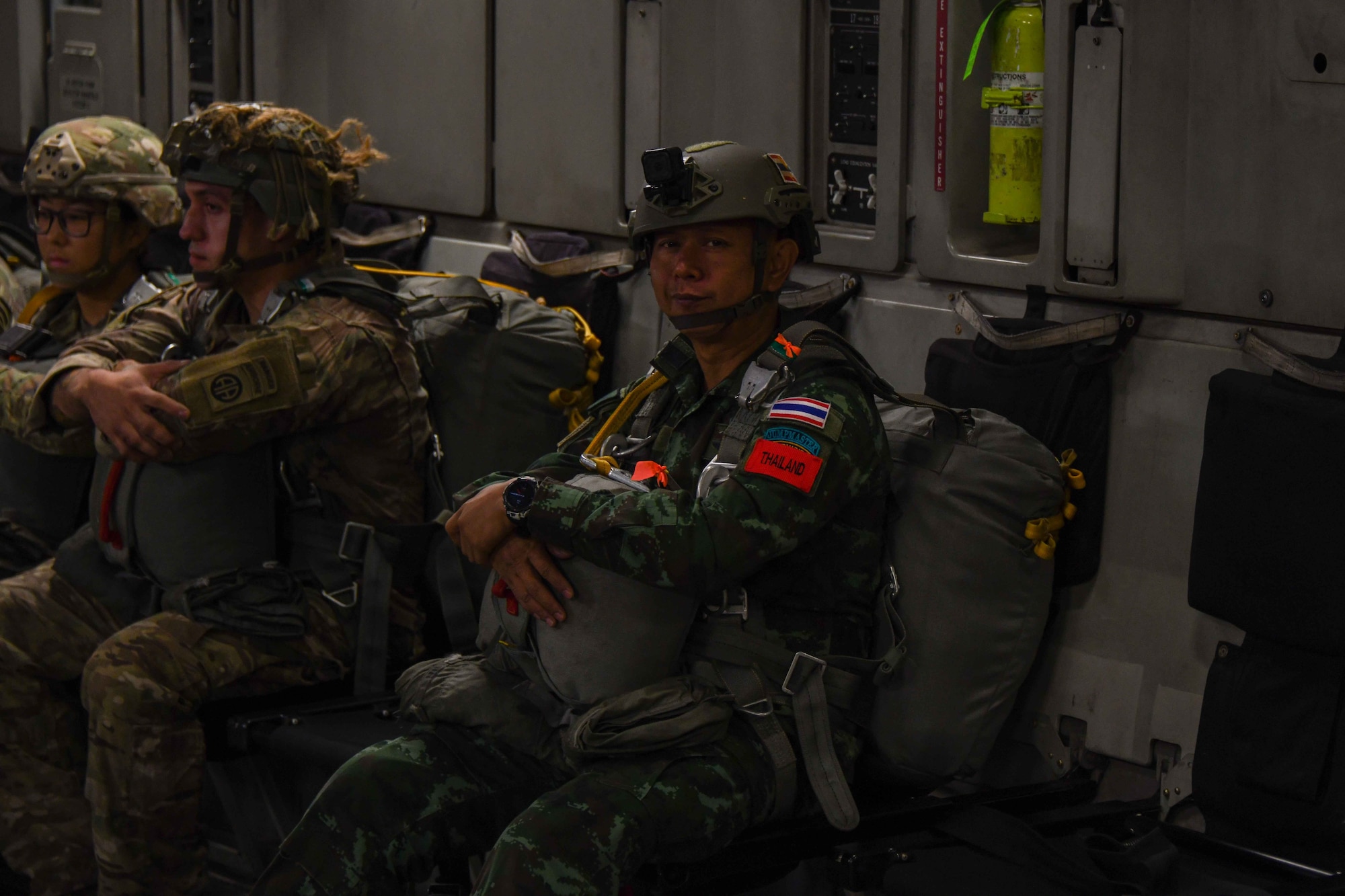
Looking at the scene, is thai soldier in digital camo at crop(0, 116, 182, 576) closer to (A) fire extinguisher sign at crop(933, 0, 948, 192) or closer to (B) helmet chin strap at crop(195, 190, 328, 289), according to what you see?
(B) helmet chin strap at crop(195, 190, 328, 289)

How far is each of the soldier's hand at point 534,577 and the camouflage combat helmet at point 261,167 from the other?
3.91 ft

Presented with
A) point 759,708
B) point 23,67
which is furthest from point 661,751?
point 23,67

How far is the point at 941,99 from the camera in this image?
3.45m

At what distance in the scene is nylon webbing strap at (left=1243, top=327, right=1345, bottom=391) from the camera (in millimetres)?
2789

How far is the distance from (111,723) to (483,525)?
108cm

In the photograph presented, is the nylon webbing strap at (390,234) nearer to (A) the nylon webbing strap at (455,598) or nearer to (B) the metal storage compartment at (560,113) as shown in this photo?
(B) the metal storage compartment at (560,113)

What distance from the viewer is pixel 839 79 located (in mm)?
3756

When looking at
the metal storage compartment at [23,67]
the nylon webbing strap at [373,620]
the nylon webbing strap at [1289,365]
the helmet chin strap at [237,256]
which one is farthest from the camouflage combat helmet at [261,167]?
the metal storage compartment at [23,67]

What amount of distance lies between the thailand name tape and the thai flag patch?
52 mm

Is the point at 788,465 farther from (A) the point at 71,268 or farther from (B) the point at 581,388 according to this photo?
(A) the point at 71,268

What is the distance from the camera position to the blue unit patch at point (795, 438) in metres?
2.79

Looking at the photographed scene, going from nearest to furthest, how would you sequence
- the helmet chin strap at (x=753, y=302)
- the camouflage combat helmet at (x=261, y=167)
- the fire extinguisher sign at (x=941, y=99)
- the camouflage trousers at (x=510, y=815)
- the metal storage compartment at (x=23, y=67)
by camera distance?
the camouflage trousers at (x=510, y=815) < the helmet chin strap at (x=753, y=302) < the fire extinguisher sign at (x=941, y=99) < the camouflage combat helmet at (x=261, y=167) < the metal storage compartment at (x=23, y=67)

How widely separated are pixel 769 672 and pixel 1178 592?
Result: 31.2 inches

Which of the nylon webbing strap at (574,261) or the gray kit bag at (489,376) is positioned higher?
the nylon webbing strap at (574,261)
